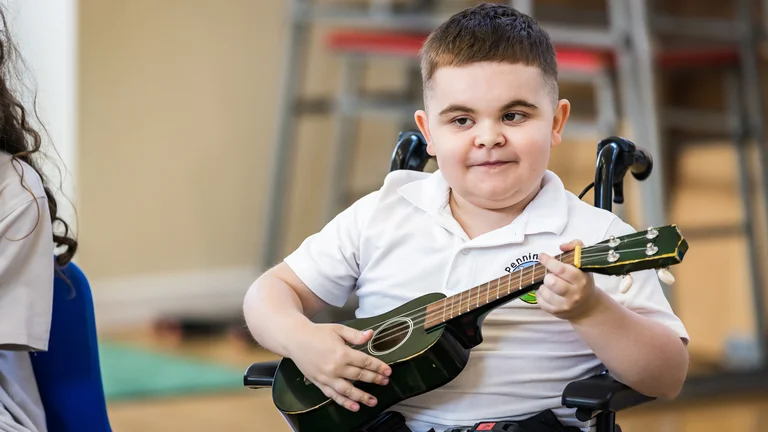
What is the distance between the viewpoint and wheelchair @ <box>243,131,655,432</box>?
1203 millimetres

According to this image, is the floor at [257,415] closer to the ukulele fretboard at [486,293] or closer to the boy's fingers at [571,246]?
the ukulele fretboard at [486,293]

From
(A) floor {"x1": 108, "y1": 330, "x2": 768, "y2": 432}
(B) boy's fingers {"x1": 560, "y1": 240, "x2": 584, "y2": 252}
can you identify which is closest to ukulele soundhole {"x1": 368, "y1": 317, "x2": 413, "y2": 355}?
(B) boy's fingers {"x1": 560, "y1": 240, "x2": 584, "y2": 252}

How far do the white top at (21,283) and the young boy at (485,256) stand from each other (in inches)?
10.6

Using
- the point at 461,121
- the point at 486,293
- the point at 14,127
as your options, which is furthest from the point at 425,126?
the point at 14,127

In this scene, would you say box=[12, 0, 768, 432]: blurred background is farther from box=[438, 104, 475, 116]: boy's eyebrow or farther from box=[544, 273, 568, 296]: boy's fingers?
box=[544, 273, 568, 296]: boy's fingers

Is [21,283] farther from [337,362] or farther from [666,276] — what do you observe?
[666,276]

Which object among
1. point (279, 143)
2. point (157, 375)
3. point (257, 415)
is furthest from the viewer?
point (279, 143)

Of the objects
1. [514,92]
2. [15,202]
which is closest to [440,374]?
[514,92]

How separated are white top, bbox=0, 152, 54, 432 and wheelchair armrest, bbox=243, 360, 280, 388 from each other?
0.26m

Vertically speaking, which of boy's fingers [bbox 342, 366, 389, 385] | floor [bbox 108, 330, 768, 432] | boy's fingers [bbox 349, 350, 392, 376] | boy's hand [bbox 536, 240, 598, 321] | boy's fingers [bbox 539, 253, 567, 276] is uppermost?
boy's fingers [bbox 539, 253, 567, 276]

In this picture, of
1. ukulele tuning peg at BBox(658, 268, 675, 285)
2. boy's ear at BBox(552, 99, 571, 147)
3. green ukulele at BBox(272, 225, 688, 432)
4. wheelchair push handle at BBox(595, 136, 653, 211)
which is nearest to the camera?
ukulele tuning peg at BBox(658, 268, 675, 285)

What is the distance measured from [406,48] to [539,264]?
7.37ft

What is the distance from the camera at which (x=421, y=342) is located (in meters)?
1.25

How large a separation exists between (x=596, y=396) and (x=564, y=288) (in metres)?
0.16
